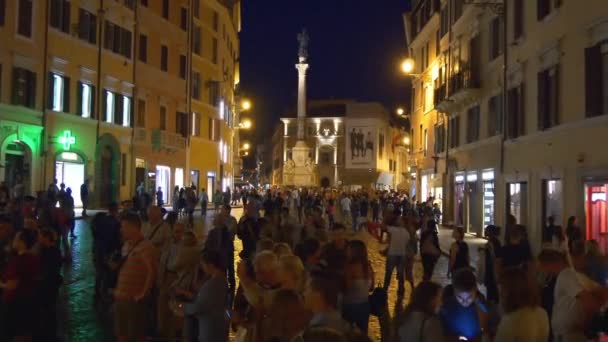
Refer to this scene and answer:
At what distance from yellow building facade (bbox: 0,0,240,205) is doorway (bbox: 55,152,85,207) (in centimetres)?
5

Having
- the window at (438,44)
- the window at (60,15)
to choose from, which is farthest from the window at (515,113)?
the window at (60,15)

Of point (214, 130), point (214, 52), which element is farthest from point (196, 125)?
point (214, 52)

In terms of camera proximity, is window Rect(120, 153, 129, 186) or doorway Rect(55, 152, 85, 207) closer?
doorway Rect(55, 152, 85, 207)

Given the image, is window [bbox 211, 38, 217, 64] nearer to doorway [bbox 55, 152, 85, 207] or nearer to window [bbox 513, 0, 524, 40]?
doorway [bbox 55, 152, 85, 207]

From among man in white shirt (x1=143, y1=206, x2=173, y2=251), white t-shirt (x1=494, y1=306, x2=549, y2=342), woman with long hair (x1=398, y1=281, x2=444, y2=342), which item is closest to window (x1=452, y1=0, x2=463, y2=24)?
man in white shirt (x1=143, y1=206, x2=173, y2=251)

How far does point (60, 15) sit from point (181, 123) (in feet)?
51.2

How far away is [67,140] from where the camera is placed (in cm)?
3438

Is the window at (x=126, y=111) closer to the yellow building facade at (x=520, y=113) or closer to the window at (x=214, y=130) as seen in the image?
the window at (x=214, y=130)

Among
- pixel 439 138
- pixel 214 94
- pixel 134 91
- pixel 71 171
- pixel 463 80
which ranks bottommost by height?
pixel 71 171

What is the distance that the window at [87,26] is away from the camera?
35625 mm

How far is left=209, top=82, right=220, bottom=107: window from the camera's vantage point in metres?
53.5

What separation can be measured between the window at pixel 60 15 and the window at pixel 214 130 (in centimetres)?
2018

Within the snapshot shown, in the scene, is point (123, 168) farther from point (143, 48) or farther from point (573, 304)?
point (573, 304)

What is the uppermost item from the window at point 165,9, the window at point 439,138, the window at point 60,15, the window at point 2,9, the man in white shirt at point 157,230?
the window at point 165,9
